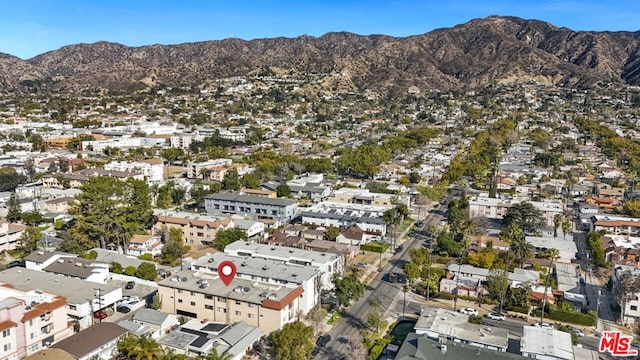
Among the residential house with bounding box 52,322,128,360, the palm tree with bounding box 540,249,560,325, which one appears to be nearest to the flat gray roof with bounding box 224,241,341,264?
the residential house with bounding box 52,322,128,360

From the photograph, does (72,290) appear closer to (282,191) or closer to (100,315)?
(100,315)

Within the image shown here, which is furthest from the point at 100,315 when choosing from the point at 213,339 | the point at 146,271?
the point at 213,339

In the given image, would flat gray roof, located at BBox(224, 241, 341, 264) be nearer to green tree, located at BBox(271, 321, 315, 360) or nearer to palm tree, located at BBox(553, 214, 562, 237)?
green tree, located at BBox(271, 321, 315, 360)

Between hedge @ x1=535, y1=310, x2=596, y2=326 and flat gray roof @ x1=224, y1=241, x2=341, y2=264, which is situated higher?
flat gray roof @ x1=224, y1=241, x2=341, y2=264

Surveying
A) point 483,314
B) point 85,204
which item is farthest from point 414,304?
point 85,204

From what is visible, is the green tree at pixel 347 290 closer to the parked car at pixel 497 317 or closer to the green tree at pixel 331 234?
→ the parked car at pixel 497 317

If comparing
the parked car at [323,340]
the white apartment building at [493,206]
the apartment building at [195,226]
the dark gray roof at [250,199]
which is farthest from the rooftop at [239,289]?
the white apartment building at [493,206]
